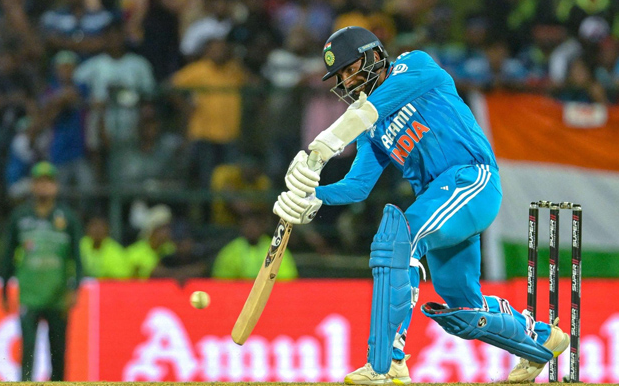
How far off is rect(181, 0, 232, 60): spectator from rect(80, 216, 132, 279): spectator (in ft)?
8.71

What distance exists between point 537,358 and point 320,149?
1910 millimetres

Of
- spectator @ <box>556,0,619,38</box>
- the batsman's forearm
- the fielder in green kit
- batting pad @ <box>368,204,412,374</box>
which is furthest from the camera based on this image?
spectator @ <box>556,0,619,38</box>

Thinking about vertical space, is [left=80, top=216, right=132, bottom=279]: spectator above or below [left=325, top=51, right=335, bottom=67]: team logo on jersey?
below

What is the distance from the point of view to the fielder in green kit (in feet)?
31.2

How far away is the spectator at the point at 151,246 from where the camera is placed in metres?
10.4

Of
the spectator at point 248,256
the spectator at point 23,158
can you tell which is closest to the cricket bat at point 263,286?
the spectator at point 248,256

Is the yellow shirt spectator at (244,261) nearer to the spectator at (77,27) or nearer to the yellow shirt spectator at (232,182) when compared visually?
the yellow shirt spectator at (232,182)

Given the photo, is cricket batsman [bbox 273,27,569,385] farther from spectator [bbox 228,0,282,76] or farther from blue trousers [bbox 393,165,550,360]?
spectator [bbox 228,0,282,76]

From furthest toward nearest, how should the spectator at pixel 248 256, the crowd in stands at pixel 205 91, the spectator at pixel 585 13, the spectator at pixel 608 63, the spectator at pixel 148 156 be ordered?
the spectator at pixel 585 13 < the spectator at pixel 608 63 < the spectator at pixel 148 156 < the crowd in stands at pixel 205 91 < the spectator at pixel 248 256

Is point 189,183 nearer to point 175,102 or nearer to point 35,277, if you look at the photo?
point 175,102

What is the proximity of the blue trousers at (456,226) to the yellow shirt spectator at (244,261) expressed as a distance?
451cm

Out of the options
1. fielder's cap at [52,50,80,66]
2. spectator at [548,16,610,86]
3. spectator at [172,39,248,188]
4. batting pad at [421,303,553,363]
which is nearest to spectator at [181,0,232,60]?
spectator at [172,39,248,188]

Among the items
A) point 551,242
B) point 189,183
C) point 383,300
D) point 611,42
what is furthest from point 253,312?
point 611,42

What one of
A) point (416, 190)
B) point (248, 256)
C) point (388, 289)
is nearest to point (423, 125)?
point (416, 190)
